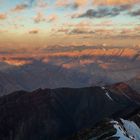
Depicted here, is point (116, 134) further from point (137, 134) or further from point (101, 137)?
point (137, 134)

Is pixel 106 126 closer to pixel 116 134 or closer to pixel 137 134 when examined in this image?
pixel 137 134

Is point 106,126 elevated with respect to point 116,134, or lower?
elevated

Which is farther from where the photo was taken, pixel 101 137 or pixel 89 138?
pixel 89 138

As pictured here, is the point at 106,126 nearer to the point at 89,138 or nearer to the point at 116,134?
the point at 89,138

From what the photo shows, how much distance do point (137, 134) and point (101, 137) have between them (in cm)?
2418

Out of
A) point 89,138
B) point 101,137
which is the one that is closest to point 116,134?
point 101,137

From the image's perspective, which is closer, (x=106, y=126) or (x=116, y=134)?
(x=116, y=134)

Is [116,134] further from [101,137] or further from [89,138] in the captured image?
[89,138]

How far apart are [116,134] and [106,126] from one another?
99.0ft

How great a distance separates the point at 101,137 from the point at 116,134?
11.9 m

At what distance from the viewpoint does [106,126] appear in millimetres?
199625

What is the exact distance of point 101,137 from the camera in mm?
180000

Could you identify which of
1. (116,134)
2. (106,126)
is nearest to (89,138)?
(106,126)

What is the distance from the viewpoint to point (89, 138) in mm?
195750
